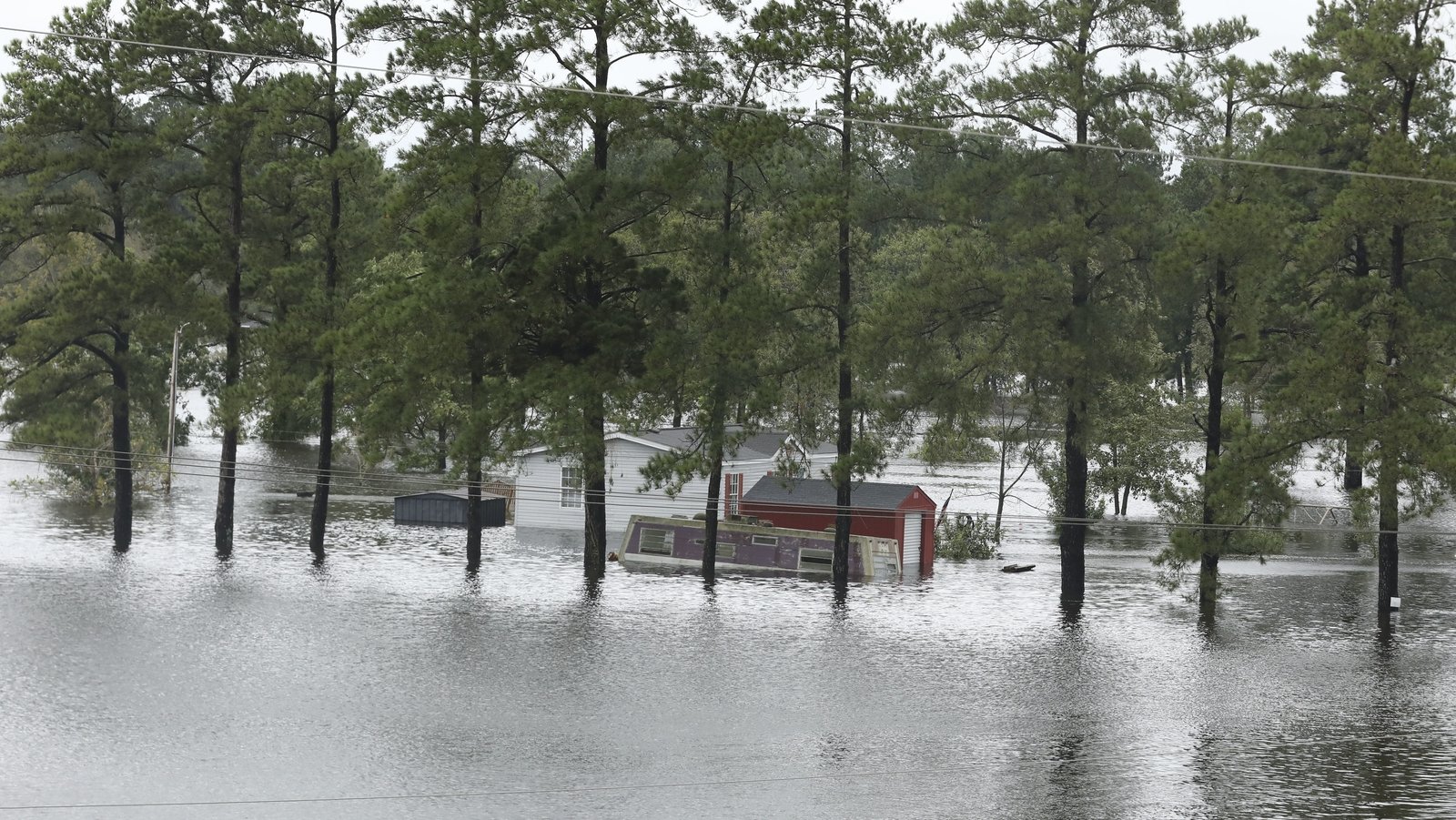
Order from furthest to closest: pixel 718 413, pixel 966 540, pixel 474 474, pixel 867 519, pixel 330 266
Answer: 1. pixel 966 540
2. pixel 867 519
3. pixel 330 266
4. pixel 474 474
5. pixel 718 413

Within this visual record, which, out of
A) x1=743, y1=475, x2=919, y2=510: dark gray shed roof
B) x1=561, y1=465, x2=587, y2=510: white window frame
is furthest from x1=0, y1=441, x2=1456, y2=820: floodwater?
x1=561, y1=465, x2=587, y2=510: white window frame

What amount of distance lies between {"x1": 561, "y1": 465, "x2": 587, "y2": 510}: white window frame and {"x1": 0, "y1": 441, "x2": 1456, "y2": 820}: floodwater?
13.7 ft

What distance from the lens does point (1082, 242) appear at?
1368 inches

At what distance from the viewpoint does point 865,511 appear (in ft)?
145

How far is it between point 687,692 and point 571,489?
2313 cm

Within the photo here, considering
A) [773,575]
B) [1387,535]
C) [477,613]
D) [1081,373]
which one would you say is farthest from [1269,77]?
[477,613]

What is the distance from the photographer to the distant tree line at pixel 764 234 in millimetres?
33969

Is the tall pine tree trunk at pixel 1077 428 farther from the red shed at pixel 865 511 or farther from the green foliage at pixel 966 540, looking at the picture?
the green foliage at pixel 966 540

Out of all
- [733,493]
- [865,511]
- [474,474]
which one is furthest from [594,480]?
[733,493]

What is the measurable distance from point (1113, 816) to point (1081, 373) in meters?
16.1

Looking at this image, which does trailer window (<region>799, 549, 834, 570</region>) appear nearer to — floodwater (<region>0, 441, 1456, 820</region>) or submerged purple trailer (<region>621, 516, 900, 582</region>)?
submerged purple trailer (<region>621, 516, 900, 582</region>)

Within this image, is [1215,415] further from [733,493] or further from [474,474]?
[474,474]

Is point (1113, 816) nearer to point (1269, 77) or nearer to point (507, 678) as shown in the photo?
point (507, 678)

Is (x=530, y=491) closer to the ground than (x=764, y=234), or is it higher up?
closer to the ground
